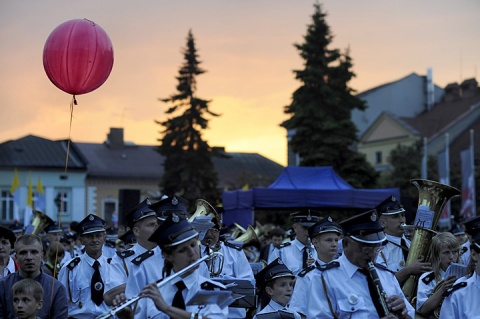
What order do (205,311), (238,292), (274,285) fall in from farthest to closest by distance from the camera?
(274,285) < (238,292) < (205,311)

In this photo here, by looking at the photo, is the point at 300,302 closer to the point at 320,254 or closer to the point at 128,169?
the point at 320,254

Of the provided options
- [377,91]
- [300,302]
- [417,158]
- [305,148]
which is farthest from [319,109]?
[300,302]

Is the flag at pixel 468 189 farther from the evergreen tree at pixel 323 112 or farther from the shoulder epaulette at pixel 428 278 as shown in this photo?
the shoulder epaulette at pixel 428 278

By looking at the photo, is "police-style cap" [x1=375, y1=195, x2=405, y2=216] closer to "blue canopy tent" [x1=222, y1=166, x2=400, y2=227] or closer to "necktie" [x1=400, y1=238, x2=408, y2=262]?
"necktie" [x1=400, y1=238, x2=408, y2=262]

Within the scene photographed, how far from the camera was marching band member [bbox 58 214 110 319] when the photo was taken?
1093 centimetres

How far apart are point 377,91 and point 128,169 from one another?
22665 mm

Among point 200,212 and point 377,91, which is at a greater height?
point 377,91

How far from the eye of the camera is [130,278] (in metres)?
7.68

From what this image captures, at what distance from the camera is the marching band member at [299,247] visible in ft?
46.0

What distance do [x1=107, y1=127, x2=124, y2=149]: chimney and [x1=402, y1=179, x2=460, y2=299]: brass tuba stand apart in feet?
249

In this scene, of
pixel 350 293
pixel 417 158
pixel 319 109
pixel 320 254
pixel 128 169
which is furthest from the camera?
pixel 128 169

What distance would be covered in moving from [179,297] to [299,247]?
298 inches

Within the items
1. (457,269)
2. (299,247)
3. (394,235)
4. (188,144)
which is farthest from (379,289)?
(188,144)

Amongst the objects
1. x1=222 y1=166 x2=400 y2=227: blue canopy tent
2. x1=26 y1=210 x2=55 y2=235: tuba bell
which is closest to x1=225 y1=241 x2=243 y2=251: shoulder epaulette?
x1=26 y1=210 x2=55 y2=235: tuba bell
